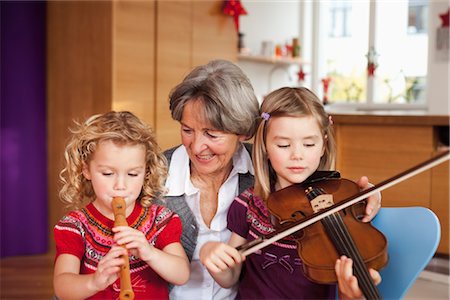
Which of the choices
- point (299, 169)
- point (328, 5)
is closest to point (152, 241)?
point (299, 169)

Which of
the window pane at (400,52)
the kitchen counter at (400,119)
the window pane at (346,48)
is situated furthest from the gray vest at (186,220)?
the window pane at (346,48)

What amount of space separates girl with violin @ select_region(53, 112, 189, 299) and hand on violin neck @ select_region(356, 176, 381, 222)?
1.40ft

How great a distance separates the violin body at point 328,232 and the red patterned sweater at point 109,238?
27 cm

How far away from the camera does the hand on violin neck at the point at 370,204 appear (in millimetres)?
1371

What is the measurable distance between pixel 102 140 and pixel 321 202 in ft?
1.68

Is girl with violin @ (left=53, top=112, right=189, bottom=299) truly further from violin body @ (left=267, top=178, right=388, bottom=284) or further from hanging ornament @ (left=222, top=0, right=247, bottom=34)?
hanging ornament @ (left=222, top=0, right=247, bottom=34)

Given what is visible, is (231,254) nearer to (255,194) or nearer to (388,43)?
(255,194)

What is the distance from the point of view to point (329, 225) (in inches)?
49.6

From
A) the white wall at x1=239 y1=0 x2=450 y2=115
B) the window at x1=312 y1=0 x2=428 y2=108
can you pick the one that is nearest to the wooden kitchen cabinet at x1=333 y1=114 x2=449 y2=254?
the white wall at x1=239 y1=0 x2=450 y2=115

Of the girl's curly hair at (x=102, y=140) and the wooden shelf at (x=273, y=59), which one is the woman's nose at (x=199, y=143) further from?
the wooden shelf at (x=273, y=59)

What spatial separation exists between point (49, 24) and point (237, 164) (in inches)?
116

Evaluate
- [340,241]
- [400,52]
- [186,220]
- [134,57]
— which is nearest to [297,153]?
[340,241]

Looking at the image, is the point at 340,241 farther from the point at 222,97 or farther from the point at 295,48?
the point at 295,48

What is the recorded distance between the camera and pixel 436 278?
3.29m
